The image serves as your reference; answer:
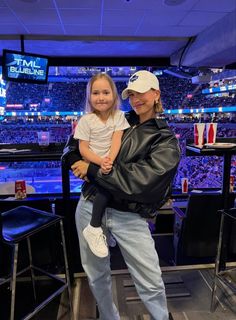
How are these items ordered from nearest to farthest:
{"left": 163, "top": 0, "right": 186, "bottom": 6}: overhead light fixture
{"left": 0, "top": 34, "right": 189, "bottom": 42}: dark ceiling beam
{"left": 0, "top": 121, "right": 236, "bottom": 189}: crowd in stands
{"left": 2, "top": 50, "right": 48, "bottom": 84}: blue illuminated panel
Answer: {"left": 163, "top": 0, "right": 186, "bottom": 6}: overhead light fixture, {"left": 0, "top": 121, "right": 236, "bottom": 189}: crowd in stands, {"left": 2, "top": 50, "right": 48, "bottom": 84}: blue illuminated panel, {"left": 0, "top": 34, "right": 189, "bottom": 42}: dark ceiling beam

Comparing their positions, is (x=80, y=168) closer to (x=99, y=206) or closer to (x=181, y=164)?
(x=99, y=206)

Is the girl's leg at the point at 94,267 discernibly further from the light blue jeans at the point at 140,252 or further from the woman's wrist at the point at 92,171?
the woman's wrist at the point at 92,171

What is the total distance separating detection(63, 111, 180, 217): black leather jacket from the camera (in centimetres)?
127

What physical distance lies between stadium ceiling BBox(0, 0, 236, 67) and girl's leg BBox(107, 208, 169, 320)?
8.11ft

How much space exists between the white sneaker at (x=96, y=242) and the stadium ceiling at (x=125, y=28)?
99.1 inches

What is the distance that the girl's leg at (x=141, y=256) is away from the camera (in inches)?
54.0

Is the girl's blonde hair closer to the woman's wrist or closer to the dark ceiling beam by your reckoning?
the woman's wrist

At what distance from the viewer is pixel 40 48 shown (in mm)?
4703

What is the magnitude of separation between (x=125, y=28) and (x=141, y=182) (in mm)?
3143

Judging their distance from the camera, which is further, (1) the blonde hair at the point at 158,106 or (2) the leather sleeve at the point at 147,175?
(1) the blonde hair at the point at 158,106

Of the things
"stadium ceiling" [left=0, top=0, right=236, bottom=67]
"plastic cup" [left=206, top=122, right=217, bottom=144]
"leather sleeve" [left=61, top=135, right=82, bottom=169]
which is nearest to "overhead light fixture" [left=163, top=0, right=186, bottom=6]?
"stadium ceiling" [left=0, top=0, right=236, bottom=67]

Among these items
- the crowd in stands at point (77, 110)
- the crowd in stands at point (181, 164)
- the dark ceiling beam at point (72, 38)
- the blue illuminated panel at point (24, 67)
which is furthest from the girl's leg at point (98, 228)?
the dark ceiling beam at point (72, 38)

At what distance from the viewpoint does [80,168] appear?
4.63 feet

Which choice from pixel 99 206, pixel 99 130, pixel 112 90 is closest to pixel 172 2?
pixel 112 90
